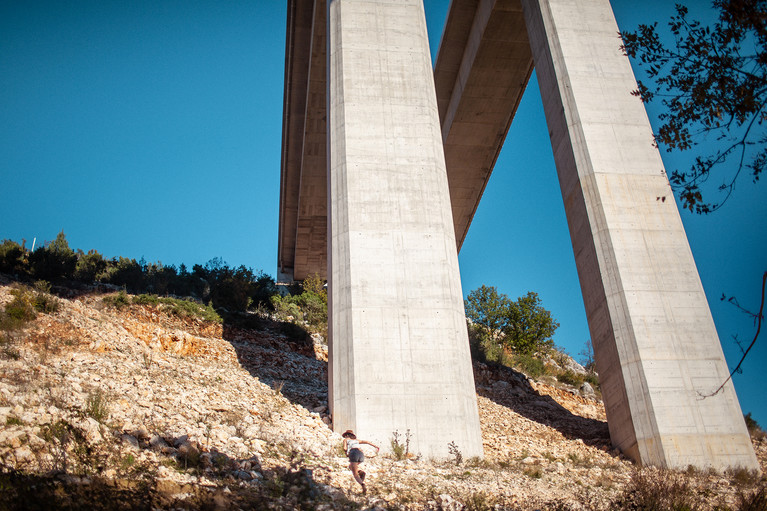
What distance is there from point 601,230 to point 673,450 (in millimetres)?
4506

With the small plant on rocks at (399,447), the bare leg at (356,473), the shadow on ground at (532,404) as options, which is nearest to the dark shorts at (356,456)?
the bare leg at (356,473)

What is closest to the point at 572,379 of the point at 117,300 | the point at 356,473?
the point at 356,473

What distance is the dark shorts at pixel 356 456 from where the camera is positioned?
321 inches

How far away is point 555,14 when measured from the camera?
1460cm

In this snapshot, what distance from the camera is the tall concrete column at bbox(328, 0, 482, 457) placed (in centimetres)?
1019

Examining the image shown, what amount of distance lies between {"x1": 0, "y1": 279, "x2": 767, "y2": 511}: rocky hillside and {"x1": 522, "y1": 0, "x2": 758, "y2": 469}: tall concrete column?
2.83 ft

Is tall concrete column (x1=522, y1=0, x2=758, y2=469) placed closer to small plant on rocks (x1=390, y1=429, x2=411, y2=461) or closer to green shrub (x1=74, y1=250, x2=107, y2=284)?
small plant on rocks (x1=390, y1=429, x2=411, y2=461)

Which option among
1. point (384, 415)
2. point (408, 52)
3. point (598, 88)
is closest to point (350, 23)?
point (408, 52)

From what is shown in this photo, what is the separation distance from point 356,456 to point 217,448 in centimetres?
204

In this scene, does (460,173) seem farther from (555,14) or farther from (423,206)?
(423,206)

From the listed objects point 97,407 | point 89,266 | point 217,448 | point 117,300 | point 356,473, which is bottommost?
point 356,473

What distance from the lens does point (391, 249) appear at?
1150cm

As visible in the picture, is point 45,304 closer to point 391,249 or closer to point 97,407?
Result: point 97,407

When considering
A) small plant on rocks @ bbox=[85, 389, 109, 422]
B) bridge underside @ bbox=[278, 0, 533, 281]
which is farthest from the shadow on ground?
bridge underside @ bbox=[278, 0, 533, 281]
